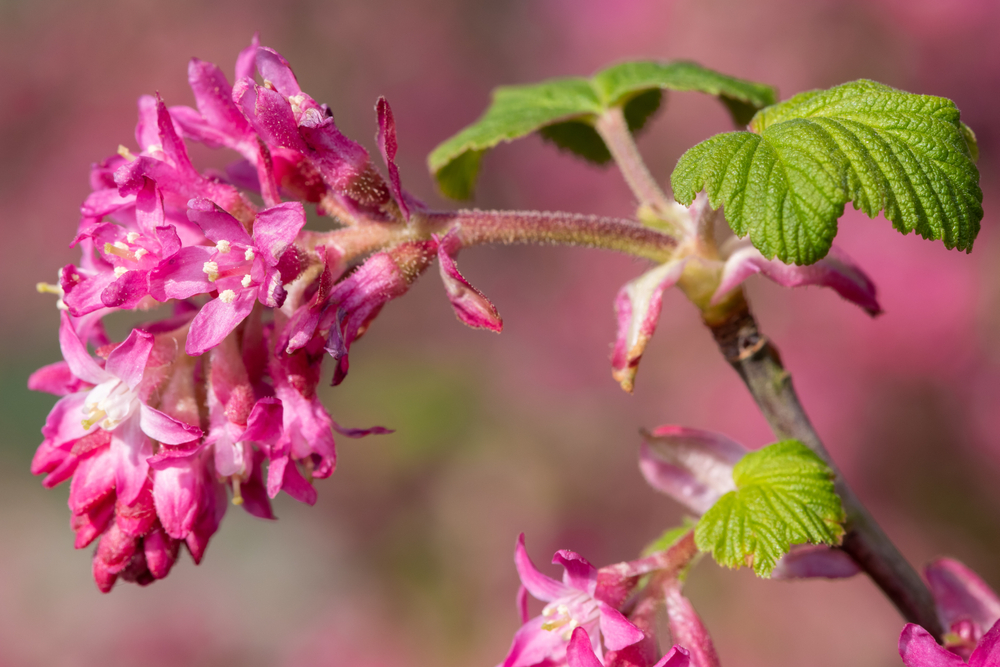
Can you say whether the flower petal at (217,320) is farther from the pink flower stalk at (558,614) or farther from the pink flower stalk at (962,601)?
the pink flower stalk at (962,601)

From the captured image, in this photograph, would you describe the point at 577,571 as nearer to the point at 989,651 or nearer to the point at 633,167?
the point at 989,651

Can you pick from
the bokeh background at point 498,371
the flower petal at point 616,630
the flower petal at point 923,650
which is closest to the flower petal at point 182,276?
the flower petal at point 616,630

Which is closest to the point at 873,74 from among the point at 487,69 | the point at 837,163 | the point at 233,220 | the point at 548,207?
the point at 548,207

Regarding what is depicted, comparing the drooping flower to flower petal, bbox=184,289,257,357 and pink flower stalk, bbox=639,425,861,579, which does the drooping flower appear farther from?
flower petal, bbox=184,289,257,357

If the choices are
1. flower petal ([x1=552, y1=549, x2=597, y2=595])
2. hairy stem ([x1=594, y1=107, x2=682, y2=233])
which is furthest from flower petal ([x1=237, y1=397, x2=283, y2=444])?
hairy stem ([x1=594, y1=107, x2=682, y2=233])

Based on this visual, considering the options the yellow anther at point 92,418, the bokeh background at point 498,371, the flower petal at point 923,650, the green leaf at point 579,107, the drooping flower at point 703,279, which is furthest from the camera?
the bokeh background at point 498,371

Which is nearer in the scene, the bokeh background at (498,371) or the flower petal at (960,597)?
the flower petal at (960,597)

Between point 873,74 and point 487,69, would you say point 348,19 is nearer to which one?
point 487,69
